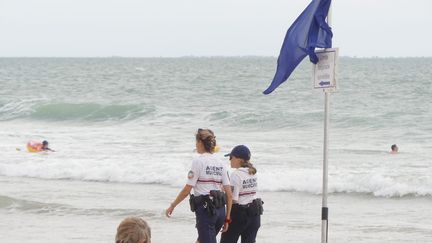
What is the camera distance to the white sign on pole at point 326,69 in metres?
7.04

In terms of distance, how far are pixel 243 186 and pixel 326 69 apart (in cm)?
131

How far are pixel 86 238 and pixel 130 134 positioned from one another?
55.1ft

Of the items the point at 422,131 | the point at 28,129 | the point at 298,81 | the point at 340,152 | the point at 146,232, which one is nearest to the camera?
the point at 146,232

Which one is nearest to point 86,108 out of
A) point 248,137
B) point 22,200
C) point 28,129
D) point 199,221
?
point 28,129

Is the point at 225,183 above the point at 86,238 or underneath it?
above

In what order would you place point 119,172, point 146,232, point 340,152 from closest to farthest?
point 146,232
point 119,172
point 340,152

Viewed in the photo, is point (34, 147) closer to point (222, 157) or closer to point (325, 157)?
point (222, 157)

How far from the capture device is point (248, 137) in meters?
26.2

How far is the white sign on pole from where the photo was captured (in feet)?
23.1

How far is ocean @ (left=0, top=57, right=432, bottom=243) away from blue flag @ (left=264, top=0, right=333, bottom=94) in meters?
0.52

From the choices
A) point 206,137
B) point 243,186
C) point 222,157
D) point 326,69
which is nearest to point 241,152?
point 243,186

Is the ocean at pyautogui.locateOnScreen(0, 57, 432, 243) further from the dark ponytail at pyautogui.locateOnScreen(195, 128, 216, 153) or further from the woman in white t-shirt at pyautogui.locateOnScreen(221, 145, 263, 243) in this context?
the dark ponytail at pyautogui.locateOnScreen(195, 128, 216, 153)

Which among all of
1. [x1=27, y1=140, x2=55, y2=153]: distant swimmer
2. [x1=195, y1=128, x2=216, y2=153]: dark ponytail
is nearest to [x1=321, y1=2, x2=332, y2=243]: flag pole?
[x1=195, y1=128, x2=216, y2=153]: dark ponytail

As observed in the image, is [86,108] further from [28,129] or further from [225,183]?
[225,183]
